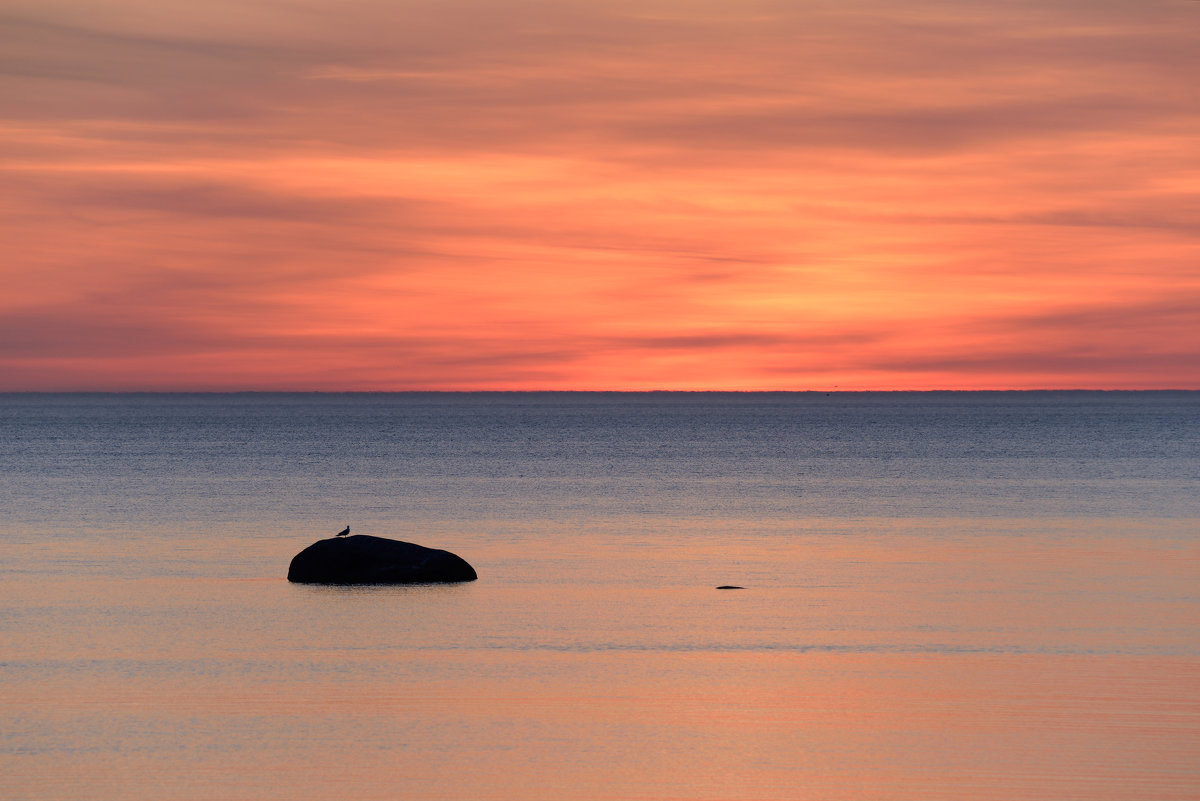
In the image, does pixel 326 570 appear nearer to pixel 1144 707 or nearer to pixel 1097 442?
pixel 1144 707

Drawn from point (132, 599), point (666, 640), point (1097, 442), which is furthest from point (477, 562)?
point (1097, 442)

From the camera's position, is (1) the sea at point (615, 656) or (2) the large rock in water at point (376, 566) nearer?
(1) the sea at point (615, 656)

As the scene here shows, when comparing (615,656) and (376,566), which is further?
(376,566)

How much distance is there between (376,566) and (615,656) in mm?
10610

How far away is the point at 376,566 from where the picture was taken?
3092 cm

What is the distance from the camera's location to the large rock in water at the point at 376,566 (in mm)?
30688

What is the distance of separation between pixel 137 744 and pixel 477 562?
18.6 metres

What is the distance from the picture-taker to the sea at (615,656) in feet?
50.0

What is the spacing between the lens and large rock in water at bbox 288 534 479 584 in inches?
1208

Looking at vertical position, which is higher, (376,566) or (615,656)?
(376,566)

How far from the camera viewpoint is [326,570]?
101ft

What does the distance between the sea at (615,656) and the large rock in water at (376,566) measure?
Result: 61cm

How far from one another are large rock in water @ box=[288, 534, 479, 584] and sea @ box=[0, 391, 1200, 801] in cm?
61

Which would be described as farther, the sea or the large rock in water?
the large rock in water
